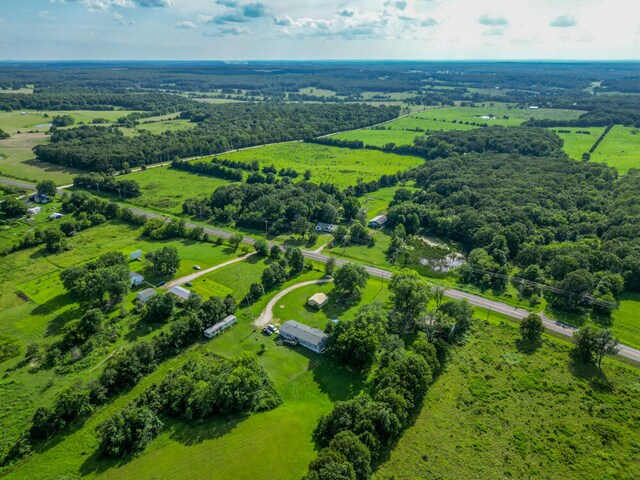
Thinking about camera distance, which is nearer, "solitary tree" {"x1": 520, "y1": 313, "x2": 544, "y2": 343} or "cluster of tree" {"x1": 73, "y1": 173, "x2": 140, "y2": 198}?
"solitary tree" {"x1": 520, "y1": 313, "x2": 544, "y2": 343}

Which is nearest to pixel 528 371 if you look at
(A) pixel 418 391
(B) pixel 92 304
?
(A) pixel 418 391

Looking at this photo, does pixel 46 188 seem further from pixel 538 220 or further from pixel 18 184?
pixel 538 220

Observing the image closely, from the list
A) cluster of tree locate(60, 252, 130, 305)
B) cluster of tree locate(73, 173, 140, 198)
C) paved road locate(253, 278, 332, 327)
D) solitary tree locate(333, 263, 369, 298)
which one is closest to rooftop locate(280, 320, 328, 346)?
paved road locate(253, 278, 332, 327)

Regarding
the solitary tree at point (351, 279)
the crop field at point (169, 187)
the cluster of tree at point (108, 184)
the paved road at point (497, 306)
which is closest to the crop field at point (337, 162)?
the crop field at point (169, 187)

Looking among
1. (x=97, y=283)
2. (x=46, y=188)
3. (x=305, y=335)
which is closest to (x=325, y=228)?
(x=305, y=335)

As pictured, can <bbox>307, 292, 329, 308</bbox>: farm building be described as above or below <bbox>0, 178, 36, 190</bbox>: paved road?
above

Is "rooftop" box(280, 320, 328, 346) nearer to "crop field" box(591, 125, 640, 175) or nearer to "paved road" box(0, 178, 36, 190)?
"paved road" box(0, 178, 36, 190)

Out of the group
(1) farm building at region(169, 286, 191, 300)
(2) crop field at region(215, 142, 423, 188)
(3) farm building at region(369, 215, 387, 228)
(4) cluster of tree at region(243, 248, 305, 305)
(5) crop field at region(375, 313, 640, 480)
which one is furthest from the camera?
(2) crop field at region(215, 142, 423, 188)

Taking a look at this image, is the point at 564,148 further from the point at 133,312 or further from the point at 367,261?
the point at 133,312

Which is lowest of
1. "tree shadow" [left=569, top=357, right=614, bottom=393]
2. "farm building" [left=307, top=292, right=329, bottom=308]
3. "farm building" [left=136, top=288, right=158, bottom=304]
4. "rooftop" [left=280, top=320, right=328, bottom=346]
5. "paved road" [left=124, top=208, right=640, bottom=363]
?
"paved road" [left=124, top=208, right=640, bottom=363]
